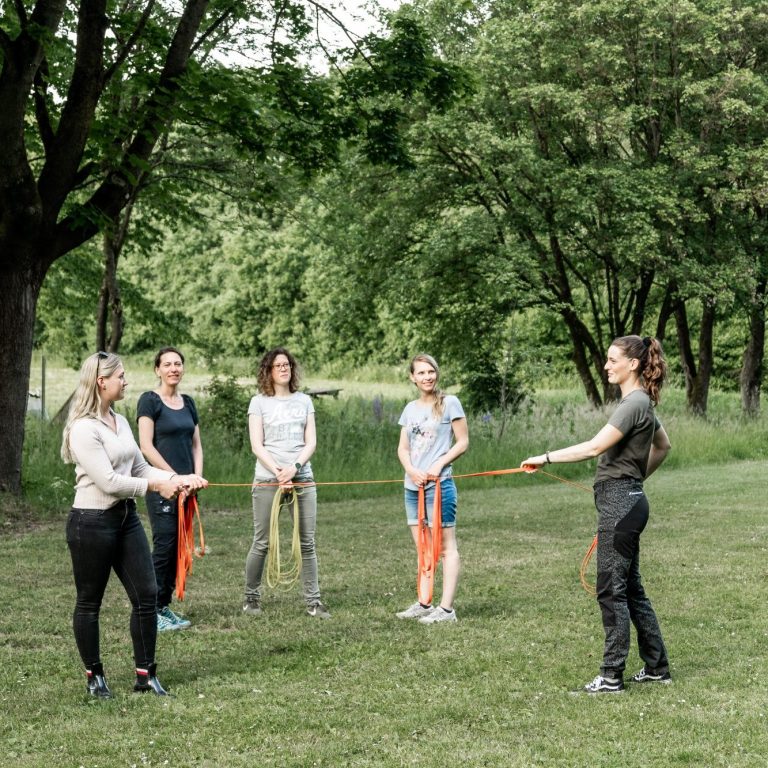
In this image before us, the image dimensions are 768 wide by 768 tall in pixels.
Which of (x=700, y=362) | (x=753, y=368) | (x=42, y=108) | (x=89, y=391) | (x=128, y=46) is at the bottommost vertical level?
(x=89, y=391)

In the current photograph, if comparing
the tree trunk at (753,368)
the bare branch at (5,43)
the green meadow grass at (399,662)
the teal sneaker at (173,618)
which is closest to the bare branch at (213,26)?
the bare branch at (5,43)

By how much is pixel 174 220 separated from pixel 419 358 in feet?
42.2

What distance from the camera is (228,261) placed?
47656 millimetres

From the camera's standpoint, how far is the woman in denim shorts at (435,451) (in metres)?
6.93

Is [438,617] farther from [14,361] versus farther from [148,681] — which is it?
[14,361]

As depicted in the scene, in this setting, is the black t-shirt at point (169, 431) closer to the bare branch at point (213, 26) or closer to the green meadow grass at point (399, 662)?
the green meadow grass at point (399, 662)

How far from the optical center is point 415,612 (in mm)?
7141

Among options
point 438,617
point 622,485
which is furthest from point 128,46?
point 622,485

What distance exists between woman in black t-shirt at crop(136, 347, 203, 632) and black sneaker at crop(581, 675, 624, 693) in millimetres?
2841

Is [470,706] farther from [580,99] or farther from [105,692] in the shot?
[580,99]

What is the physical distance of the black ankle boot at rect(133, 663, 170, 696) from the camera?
5.35m

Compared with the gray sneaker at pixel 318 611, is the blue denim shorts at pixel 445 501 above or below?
above

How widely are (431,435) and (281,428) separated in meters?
1.01

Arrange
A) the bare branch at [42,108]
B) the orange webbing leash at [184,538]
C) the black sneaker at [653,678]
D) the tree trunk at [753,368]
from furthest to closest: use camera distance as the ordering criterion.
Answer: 1. the tree trunk at [753,368]
2. the bare branch at [42,108]
3. the orange webbing leash at [184,538]
4. the black sneaker at [653,678]
